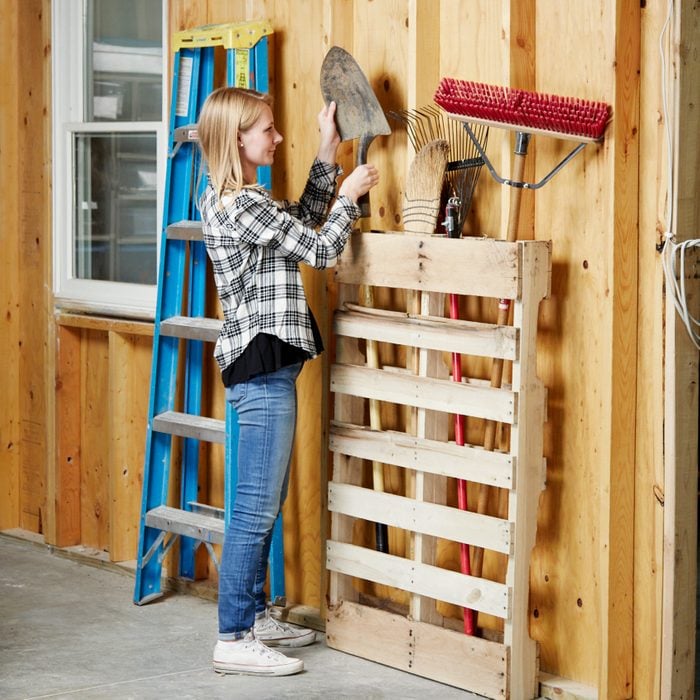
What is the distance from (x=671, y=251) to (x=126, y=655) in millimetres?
1894

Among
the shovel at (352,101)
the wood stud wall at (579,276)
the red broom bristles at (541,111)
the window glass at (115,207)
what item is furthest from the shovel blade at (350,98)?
the window glass at (115,207)

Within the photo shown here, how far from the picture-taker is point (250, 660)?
11.1ft

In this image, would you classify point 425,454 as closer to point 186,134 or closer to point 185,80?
point 186,134

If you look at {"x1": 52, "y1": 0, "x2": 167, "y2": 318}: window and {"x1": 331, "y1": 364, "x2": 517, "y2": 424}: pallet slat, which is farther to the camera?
{"x1": 52, "y1": 0, "x2": 167, "y2": 318}: window

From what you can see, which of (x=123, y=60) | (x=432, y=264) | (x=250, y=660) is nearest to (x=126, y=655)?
(x=250, y=660)

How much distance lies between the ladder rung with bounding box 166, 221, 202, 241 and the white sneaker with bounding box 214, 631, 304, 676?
1.24m

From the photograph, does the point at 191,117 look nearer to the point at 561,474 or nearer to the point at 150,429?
the point at 150,429

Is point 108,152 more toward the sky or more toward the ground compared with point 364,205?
more toward the sky

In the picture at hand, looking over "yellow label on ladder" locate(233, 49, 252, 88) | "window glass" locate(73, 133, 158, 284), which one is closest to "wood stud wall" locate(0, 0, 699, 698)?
"yellow label on ladder" locate(233, 49, 252, 88)

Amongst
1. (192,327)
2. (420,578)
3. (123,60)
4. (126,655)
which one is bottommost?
(126,655)

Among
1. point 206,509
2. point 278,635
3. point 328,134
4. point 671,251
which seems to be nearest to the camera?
point 671,251

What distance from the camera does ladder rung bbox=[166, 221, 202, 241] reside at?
12.5 ft

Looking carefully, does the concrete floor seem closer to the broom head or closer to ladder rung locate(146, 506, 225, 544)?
ladder rung locate(146, 506, 225, 544)

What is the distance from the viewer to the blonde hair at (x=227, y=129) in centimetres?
328
